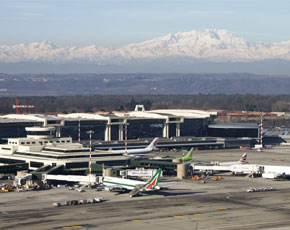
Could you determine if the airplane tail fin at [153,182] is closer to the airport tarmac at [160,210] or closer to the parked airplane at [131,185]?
the parked airplane at [131,185]

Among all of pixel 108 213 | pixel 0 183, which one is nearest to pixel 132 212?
pixel 108 213

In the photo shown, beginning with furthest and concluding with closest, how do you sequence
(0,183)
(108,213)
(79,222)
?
(0,183)
(108,213)
(79,222)

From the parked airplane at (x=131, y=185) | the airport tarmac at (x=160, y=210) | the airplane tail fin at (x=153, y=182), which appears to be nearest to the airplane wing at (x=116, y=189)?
the parked airplane at (x=131, y=185)

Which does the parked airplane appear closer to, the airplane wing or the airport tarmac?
the airplane wing

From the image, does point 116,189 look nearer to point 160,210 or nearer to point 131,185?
point 131,185

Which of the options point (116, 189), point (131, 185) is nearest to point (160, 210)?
point (131, 185)

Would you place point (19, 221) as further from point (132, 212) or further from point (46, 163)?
point (46, 163)
